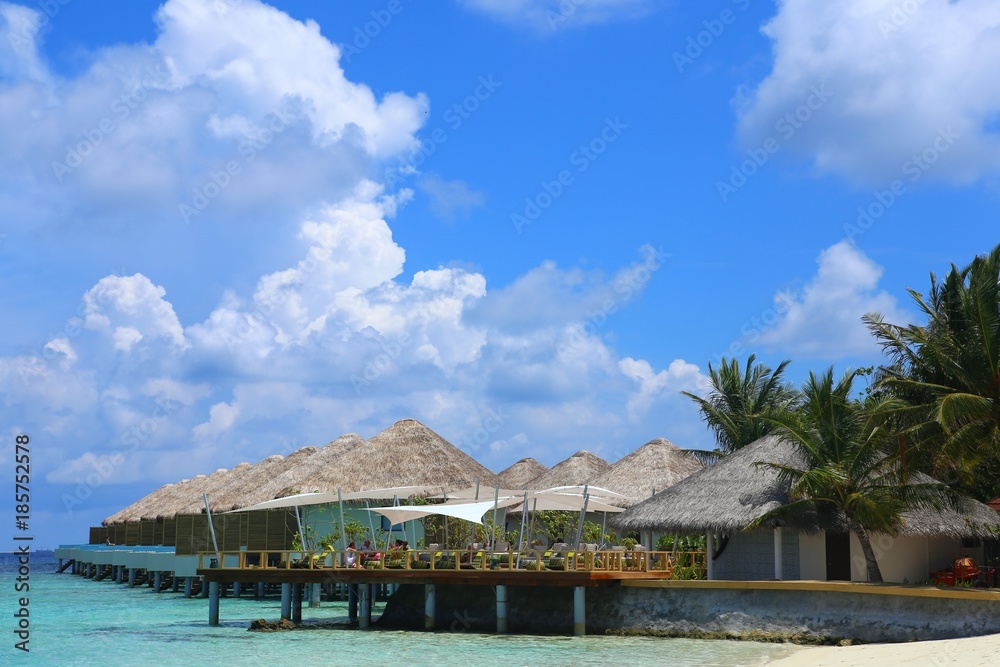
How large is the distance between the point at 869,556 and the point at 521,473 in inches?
992

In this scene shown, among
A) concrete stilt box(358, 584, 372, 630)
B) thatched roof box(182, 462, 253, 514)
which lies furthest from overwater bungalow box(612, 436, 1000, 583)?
thatched roof box(182, 462, 253, 514)

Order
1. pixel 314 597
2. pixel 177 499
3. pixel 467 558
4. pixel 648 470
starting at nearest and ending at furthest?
pixel 467 558 → pixel 314 597 → pixel 648 470 → pixel 177 499

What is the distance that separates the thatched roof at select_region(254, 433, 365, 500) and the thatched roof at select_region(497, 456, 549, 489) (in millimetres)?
6634

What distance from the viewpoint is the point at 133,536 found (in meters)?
68.9

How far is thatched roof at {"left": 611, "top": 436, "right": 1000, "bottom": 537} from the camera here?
24766mm

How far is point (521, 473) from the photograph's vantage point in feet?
161

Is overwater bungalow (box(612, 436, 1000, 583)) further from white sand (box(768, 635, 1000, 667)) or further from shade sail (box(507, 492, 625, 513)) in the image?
white sand (box(768, 635, 1000, 667))

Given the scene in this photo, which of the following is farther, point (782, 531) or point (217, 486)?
point (217, 486)

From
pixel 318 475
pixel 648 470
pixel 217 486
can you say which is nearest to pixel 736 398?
pixel 648 470

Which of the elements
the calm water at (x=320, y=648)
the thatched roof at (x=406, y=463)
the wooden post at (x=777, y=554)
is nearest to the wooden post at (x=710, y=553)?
the wooden post at (x=777, y=554)

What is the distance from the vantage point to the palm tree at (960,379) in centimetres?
2208

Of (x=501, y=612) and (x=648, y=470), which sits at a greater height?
(x=648, y=470)

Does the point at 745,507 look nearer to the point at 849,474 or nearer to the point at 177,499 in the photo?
the point at 849,474

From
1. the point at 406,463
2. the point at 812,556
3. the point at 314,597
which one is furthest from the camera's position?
the point at 406,463
